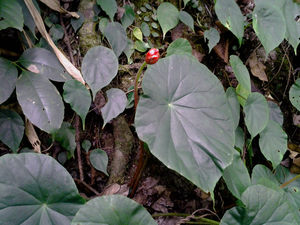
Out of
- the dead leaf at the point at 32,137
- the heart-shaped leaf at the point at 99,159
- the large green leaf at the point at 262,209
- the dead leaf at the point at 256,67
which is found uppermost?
the dead leaf at the point at 256,67

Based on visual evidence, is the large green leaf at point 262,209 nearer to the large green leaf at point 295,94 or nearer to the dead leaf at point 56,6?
the large green leaf at point 295,94

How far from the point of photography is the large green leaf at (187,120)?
2.75 feet

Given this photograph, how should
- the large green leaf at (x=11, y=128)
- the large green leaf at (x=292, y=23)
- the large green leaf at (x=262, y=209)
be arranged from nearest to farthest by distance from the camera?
1. the large green leaf at (x=262, y=209)
2. the large green leaf at (x=11, y=128)
3. the large green leaf at (x=292, y=23)

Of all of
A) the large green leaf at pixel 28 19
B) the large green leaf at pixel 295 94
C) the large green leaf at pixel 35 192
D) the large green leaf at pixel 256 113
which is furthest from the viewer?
the large green leaf at pixel 295 94

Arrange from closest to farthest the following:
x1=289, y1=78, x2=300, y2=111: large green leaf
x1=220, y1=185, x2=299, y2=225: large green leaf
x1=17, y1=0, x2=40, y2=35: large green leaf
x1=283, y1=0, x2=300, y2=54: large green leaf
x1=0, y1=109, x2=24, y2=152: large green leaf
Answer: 1. x1=220, y1=185, x2=299, y2=225: large green leaf
2. x1=0, y1=109, x2=24, y2=152: large green leaf
3. x1=17, y1=0, x2=40, y2=35: large green leaf
4. x1=283, y1=0, x2=300, y2=54: large green leaf
5. x1=289, y1=78, x2=300, y2=111: large green leaf

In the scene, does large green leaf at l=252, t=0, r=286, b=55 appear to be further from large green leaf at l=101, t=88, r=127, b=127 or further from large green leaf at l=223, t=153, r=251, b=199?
large green leaf at l=101, t=88, r=127, b=127

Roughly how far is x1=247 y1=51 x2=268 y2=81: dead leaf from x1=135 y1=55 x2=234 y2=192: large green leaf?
2.61 ft

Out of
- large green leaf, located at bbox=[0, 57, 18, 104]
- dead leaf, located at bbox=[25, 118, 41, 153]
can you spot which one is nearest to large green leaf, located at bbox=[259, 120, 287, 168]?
dead leaf, located at bbox=[25, 118, 41, 153]

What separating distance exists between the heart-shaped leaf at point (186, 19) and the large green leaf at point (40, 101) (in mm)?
831

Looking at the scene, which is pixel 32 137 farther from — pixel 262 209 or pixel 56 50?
pixel 262 209

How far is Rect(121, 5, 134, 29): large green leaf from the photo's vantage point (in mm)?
1424

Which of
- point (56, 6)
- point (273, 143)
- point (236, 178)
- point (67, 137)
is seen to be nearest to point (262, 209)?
point (236, 178)

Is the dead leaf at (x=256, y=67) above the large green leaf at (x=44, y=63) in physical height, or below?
below

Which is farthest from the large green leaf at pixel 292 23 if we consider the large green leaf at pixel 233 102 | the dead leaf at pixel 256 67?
the large green leaf at pixel 233 102
